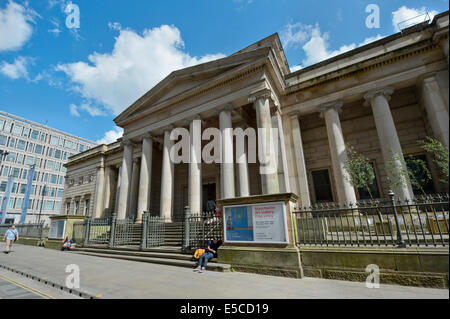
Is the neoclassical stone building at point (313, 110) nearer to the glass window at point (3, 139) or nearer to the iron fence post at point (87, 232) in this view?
the iron fence post at point (87, 232)

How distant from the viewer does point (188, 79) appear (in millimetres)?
15133

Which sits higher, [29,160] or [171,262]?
[29,160]

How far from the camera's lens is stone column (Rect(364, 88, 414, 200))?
9.81 meters

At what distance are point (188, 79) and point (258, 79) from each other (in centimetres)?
542

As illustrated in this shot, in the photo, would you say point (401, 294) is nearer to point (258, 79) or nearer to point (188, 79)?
point (258, 79)

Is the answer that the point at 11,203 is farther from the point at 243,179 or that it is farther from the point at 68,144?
the point at 243,179

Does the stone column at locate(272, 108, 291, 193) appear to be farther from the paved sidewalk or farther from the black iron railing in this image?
the paved sidewalk

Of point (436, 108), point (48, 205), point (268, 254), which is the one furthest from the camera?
point (48, 205)

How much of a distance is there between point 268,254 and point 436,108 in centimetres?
1087

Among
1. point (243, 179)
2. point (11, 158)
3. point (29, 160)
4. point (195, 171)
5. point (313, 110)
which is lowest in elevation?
point (243, 179)

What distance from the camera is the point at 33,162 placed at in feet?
160

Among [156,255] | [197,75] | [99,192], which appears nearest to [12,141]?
[99,192]

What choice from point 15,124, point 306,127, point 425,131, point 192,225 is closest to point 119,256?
point 192,225

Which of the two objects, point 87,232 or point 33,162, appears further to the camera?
point 33,162
